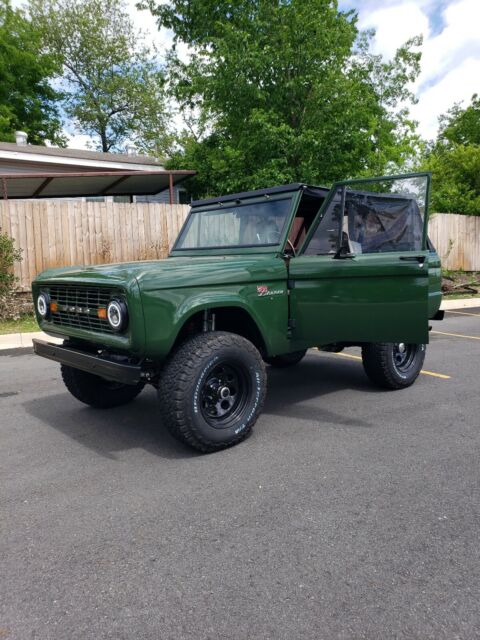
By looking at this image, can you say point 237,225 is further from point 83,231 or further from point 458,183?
point 458,183

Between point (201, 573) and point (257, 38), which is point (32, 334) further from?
point (257, 38)

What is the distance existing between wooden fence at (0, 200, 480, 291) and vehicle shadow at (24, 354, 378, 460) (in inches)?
238

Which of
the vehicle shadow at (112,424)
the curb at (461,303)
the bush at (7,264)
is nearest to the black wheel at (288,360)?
the vehicle shadow at (112,424)

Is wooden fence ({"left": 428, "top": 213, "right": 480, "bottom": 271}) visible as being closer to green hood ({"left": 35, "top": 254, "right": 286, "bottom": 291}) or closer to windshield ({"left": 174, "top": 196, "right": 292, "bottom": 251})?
windshield ({"left": 174, "top": 196, "right": 292, "bottom": 251})

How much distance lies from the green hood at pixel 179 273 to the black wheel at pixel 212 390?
0.42 meters

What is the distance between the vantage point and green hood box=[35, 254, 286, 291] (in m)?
3.17

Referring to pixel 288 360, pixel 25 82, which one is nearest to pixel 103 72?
pixel 25 82

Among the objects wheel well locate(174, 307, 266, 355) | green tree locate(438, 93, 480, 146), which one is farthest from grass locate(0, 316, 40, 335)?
green tree locate(438, 93, 480, 146)

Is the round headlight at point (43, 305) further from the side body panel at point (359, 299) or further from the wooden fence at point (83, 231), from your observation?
the wooden fence at point (83, 231)

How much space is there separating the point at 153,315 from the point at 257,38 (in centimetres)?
1210

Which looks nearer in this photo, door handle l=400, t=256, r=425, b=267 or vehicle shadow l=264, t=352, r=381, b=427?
door handle l=400, t=256, r=425, b=267

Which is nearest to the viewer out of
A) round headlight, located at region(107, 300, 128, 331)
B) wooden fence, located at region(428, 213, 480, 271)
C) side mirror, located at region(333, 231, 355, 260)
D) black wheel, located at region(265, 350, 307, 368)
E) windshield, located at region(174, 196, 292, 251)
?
round headlight, located at region(107, 300, 128, 331)

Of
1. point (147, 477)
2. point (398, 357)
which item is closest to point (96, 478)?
point (147, 477)

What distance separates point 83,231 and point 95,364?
800 cm
